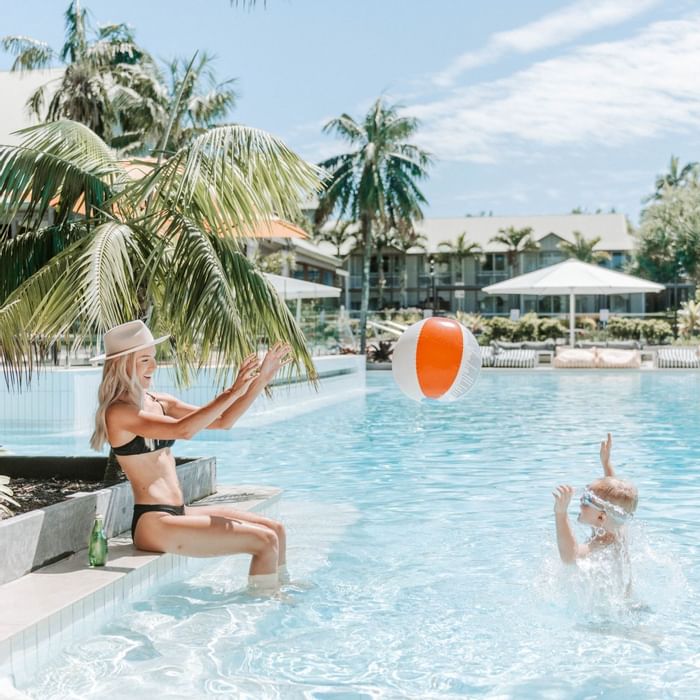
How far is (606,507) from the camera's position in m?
4.98

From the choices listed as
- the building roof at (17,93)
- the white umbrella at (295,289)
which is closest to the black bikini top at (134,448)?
the white umbrella at (295,289)

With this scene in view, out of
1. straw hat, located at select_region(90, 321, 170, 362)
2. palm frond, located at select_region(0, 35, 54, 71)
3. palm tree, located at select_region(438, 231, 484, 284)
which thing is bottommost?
straw hat, located at select_region(90, 321, 170, 362)

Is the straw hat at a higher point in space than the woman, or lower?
higher

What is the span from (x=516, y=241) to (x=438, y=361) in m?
56.6

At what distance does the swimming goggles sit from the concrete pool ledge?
99.9 inches

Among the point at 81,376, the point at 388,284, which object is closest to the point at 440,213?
the point at 388,284

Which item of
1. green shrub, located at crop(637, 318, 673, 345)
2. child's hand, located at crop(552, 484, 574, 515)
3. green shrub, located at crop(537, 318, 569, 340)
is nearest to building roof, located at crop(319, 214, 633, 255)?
green shrub, located at crop(537, 318, 569, 340)

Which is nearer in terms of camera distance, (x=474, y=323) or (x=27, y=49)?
(x=27, y=49)

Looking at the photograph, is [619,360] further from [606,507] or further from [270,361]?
[270,361]

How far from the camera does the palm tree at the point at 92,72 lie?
28938mm

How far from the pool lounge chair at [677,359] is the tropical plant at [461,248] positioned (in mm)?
34908

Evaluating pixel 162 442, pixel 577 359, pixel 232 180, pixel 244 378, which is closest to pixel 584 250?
pixel 577 359

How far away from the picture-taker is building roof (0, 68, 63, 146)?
34872mm

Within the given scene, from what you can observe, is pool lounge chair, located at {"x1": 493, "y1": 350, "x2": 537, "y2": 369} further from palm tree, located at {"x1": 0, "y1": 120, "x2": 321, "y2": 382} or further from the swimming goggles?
the swimming goggles
